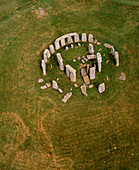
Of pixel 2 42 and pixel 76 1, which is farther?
pixel 76 1

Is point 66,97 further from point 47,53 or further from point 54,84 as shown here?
point 47,53

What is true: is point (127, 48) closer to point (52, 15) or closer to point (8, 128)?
point (52, 15)

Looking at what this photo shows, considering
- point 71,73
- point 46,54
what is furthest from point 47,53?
point 71,73

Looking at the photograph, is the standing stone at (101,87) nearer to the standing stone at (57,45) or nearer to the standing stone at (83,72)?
the standing stone at (83,72)

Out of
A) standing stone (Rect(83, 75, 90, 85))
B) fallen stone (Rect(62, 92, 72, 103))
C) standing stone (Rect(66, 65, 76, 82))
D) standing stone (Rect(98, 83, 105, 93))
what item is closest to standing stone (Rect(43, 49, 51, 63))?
standing stone (Rect(66, 65, 76, 82))

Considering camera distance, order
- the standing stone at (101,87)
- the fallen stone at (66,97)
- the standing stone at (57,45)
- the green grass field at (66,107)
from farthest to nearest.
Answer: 1. the standing stone at (57,45)
2. the standing stone at (101,87)
3. the fallen stone at (66,97)
4. the green grass field at (66,107)

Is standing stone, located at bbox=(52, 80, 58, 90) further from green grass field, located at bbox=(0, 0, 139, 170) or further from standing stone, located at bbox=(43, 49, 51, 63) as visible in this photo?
standing stone, located at bbox=(43, 49, 51, 63)

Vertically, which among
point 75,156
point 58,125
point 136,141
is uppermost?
point 58,125

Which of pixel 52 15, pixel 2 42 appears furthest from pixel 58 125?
pixel 52 15

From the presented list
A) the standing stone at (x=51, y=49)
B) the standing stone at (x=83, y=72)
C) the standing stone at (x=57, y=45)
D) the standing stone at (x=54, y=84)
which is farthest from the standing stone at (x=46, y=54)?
the standing stone at (x=83, y=72)
